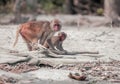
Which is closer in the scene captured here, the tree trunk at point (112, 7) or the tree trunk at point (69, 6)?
the tree trunk at point (112, 7)

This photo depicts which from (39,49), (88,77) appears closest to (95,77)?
(88,77)

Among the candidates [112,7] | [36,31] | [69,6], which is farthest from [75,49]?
[69,6]

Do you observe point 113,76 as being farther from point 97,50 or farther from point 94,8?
point 94,8

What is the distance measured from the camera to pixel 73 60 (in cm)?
1188

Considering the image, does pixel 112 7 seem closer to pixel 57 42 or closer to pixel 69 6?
pixel 69 6

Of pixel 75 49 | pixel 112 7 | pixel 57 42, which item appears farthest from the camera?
pixel 112 7

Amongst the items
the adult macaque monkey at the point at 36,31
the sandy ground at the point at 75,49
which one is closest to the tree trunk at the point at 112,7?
the sandy ground at the point at 75,49

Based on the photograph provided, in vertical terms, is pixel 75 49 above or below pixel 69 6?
below

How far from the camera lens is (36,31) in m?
13.0

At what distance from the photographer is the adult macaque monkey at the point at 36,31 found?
12883mm

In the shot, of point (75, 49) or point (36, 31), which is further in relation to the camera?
point (75, 49)

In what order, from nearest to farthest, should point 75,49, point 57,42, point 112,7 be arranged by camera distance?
point 57,42 → point 75,49 → point 112,7

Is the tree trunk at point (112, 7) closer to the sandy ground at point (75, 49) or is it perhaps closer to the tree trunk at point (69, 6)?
the tree trunk at point (69, 6)

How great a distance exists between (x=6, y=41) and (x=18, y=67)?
407cm
